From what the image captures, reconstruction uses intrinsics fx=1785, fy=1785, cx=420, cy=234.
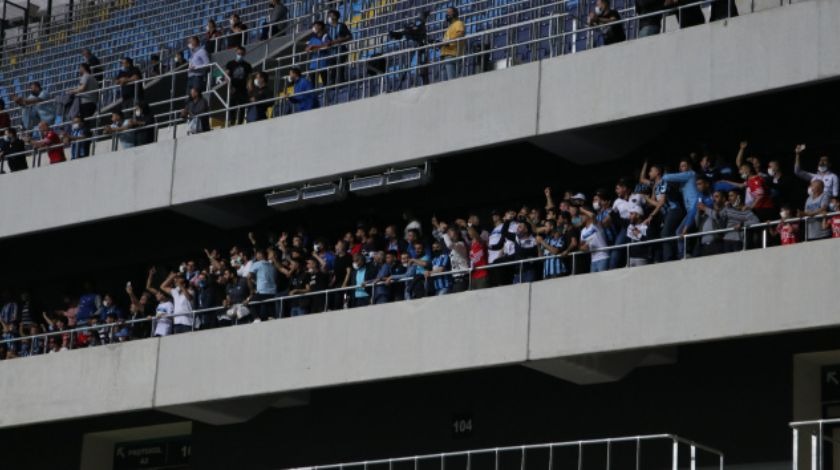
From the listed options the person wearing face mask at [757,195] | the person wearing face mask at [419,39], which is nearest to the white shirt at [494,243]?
the person wearing face mask at [419,39]

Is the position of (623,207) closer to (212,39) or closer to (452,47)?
(452,47)

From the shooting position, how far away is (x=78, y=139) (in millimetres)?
24391

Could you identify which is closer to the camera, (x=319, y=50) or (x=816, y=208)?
(x=816, y=208)

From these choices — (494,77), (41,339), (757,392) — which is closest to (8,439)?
(41,339)

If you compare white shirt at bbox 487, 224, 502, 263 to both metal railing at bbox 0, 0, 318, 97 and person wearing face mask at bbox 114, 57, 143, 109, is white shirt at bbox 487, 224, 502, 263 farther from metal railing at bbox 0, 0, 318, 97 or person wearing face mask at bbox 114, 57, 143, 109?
person wearing face mask at bbox 114, 57, 143, 109

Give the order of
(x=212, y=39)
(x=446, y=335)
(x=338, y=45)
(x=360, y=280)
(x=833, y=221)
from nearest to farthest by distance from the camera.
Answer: (x=833, y=221) < (x=446, y=335) < (x=360, y=280) < (x=338, y=45) < (x=212, y=39)

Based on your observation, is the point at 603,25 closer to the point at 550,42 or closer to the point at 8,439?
the point at 550,42

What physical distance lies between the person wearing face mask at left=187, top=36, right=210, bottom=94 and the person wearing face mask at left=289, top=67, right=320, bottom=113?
5.13 feet

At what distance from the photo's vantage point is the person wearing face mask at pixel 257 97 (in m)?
22.5

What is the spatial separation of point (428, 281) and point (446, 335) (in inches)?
32.7

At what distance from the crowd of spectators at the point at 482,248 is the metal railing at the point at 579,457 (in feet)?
6.31

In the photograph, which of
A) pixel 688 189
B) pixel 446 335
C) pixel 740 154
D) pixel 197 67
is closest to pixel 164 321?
pixel 197 67

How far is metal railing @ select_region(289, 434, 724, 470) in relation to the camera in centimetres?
1852

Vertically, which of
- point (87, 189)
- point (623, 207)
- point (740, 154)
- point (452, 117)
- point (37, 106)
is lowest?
point (623, 207)
